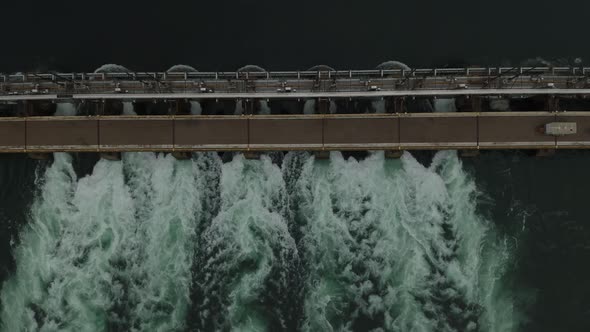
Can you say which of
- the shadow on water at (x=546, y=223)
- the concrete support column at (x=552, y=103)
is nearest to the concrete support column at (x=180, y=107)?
the shadow on water at (x=546, y=223)

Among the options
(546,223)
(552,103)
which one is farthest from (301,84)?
(546,223)

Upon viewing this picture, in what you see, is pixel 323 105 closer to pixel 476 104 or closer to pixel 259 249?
pixel 476 104

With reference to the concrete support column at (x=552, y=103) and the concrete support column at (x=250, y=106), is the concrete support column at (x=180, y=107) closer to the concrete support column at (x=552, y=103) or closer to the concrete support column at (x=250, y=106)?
the concrete support column at (x=250, y=106)

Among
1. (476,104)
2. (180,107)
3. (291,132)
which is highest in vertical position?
(476,104)

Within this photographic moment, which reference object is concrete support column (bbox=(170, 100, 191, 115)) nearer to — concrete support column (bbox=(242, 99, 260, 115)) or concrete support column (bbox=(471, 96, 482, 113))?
concrete support column (bbox=(242, 99, 260, 115))

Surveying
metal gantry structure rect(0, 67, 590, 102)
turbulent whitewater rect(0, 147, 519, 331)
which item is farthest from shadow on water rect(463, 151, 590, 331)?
metal gantry structure rect(0, 67, 590, 102)

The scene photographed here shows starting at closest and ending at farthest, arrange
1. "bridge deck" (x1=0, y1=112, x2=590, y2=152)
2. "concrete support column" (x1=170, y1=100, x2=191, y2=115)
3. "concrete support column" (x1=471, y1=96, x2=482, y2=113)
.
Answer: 1. "bridge deck" (x1=0, y1=112, x2=590, y2=152)
2. "concrete support column" (x1=471, y1=96, x2=482, y2=113)
3. "concrete support column" (x1=170, y1=100, x2=191, y2=115)

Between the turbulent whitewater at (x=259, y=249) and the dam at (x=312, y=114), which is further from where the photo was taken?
the turbulent whitewater at (x=259, y=249)
